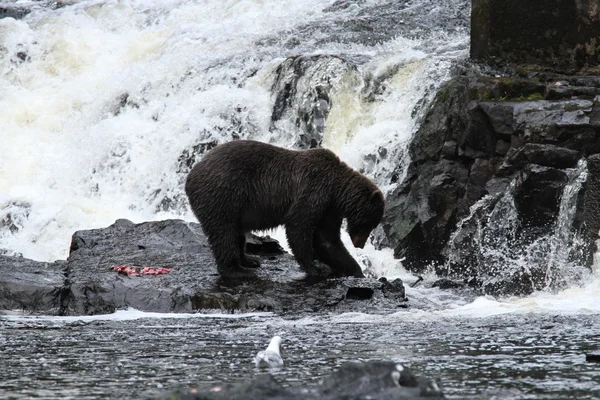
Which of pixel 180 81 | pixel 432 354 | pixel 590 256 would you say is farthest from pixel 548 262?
pixel 180 81

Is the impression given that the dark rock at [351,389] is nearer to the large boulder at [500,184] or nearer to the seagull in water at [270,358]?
the seagull in water at [270,358]

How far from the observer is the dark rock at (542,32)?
54.4ft

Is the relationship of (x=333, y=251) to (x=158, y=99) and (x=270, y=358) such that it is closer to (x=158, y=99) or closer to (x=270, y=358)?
(x=270, y=358)

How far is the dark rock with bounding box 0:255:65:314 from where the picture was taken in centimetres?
1043

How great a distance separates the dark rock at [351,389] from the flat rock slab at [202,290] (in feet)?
16.7

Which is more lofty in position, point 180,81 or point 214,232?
point 180,81

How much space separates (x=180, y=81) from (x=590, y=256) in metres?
11.3

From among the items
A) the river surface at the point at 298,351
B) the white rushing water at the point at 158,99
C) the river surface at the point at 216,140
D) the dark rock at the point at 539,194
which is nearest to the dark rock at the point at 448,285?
the river surface at the point at 216,140

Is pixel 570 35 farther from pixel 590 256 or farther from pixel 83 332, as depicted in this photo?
pixel 83 332

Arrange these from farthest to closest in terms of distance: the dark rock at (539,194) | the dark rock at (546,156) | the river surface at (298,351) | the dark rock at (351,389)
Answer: the dark rock at (546,156), the dark rock at (539,194), the river surface at (298,351), the dark rock at (351,389)

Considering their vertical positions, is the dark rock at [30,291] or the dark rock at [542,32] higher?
the dark rock at [542,32]

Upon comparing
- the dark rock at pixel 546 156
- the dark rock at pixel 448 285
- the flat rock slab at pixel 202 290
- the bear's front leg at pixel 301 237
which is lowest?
the dark rock at pixel 448 285

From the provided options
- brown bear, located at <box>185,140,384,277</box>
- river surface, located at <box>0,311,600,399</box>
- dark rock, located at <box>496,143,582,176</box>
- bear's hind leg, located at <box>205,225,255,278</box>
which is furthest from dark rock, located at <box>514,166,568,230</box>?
bear's hind leg, located at <box>205,225,255,278</box>

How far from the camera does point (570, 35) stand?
54.7ft
